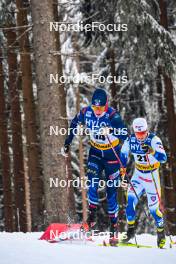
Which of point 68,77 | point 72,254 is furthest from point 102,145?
point 68,77

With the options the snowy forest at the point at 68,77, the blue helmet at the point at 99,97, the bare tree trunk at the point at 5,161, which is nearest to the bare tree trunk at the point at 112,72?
the snowy forest at the point at 68,77

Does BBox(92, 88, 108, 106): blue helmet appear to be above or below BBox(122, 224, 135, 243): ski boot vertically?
above

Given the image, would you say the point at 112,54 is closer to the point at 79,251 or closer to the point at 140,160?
the point at 140,160

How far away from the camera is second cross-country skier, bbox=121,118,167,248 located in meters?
8.22

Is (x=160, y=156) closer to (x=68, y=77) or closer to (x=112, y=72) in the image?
(x=68, y=77)

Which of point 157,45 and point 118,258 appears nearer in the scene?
point 118,258

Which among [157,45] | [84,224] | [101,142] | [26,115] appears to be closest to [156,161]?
[101,142]

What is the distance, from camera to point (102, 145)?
858 centimetres

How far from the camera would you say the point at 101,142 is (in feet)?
28.1

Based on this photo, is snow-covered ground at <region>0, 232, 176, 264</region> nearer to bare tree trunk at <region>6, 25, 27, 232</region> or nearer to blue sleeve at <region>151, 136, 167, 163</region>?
blue sleeve at <region>151, 136, 167, 163</region>

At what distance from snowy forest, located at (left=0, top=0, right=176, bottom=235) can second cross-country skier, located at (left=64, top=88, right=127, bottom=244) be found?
1038mm

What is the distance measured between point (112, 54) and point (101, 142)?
34.6ft

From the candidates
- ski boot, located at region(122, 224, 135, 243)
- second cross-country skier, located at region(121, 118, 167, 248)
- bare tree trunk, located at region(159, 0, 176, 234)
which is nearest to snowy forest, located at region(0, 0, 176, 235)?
bare tree trunk, located at region(159, 0, 176, 234)

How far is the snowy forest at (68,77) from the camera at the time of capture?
9797 mm
